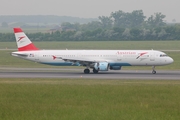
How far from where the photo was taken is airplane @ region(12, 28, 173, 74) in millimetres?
51719

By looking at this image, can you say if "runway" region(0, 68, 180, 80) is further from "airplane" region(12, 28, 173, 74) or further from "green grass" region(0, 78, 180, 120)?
"green grass" region(0, 78, 180, 120)

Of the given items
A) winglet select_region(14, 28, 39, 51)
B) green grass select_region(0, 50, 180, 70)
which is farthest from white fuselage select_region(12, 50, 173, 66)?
green grass select_region(0, 50, 180, 70)

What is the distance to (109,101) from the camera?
25328 mm

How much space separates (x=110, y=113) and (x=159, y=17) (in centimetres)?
16008

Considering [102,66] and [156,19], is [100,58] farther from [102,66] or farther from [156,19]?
[156,19]

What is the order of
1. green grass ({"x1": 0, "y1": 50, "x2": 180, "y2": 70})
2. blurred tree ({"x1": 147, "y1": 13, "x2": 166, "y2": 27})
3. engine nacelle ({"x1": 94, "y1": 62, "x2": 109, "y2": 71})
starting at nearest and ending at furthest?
engine nacelle ({"x1": 94, "y1": 62, "x2": 109, "y2": 71}), green grass ({"x1": 0, "y1": 50, "x2": 180, "y2": 70}), blurred tree ({"x1": 147, "y1": 13, "x2": 166, "y2": 27})

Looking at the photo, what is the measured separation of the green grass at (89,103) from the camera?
21.0 metres

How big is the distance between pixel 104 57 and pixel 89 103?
28130mm

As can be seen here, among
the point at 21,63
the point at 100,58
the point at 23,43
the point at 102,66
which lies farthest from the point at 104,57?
the point at 21,63

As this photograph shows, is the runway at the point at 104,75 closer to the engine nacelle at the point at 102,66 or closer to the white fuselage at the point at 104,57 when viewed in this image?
the engine nacelle at the point at 102,66

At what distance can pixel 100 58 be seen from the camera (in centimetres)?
5275

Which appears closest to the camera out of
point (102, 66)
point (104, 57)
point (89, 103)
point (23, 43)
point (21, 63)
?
point (89, 103)

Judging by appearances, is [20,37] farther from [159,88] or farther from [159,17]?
[159,17]

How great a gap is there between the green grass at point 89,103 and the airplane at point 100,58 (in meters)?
20.1
